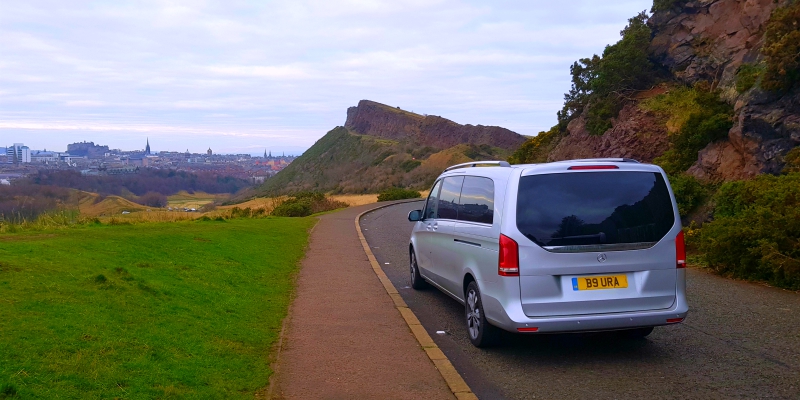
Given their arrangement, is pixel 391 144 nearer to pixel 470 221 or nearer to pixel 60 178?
pixel 60 178

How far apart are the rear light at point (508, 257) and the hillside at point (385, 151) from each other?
6939cm

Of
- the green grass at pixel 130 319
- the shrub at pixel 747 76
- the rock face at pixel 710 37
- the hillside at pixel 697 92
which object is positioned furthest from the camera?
the rock face at pixel 710 37

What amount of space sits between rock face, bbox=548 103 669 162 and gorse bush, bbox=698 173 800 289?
45.7 feet

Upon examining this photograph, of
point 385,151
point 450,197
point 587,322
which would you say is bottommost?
point 587,322

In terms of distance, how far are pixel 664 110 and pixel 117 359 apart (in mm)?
24982

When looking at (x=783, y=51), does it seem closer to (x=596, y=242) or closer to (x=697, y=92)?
(x=697, y=92)

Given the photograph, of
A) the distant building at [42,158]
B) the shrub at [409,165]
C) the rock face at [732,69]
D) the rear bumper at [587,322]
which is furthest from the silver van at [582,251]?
the distant building at [42,158]

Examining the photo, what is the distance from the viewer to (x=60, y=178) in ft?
165

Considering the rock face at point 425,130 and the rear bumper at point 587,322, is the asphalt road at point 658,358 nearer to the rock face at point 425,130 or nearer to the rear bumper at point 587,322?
the rear bumper at point 587,322

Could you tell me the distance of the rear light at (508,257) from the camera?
5902mm

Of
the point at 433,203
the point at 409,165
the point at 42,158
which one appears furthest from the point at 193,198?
the point at 433,203

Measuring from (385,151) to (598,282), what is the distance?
338ft

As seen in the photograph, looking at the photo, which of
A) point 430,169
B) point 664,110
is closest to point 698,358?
point 664,110

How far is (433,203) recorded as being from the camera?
9.11 meters
